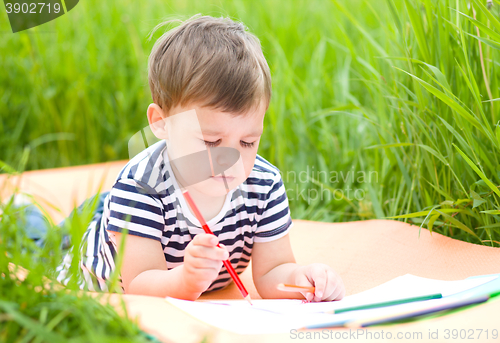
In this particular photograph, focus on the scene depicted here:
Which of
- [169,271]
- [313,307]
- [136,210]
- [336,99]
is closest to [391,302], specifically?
[313,307]

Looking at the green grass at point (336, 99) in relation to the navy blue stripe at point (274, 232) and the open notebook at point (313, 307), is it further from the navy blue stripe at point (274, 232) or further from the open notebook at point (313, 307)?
the navy blue stripe at point (274, 232)

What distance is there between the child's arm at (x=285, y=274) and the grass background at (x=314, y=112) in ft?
0.87

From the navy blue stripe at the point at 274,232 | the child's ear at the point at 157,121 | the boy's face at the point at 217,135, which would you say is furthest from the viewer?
the navy blue stripe at the point at 274,232

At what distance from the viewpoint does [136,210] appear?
0.96 metres

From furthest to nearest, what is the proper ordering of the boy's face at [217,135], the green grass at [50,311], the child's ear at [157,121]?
the child's ear at [157,121], the boy's face at [217,135], the green grass at [50,311]

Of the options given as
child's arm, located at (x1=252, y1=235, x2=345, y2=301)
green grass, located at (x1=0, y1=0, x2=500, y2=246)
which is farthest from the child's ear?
green grass, located at (x1=0, y1=0, x2=500, y2=246)

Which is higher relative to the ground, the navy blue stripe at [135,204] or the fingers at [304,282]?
the navy blue stripe at [135,204]

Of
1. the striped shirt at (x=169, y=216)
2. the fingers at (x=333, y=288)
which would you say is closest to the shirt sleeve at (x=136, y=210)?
the striped shirt at (x=169, y=216)

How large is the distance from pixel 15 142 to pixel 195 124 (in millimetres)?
1710

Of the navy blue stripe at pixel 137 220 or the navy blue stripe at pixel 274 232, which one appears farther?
the navy blue stripe at pixel 274 232

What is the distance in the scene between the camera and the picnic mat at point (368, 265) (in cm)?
69

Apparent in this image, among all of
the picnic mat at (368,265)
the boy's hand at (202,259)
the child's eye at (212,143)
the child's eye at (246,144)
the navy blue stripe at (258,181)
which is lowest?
the picnic mat at (368,265)

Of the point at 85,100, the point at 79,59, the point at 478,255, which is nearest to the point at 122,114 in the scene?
the point at 85,100

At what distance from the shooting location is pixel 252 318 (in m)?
0.78
